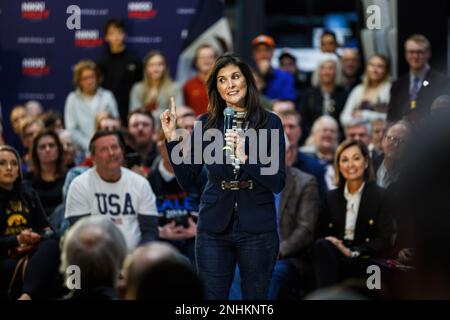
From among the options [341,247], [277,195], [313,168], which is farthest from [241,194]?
[313,168]

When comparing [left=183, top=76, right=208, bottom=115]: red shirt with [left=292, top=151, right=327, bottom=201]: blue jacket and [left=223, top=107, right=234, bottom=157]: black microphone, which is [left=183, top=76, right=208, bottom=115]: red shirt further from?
[left=223, top=107, right=234, bottom=157]: black microphone

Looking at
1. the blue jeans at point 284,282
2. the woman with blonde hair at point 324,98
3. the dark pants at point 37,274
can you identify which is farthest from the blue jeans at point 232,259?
the woman with blonde hair at point 324,98

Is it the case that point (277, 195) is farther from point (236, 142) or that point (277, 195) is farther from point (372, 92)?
point (372, 92)

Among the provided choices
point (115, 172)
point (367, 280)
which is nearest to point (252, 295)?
point (367, 280)

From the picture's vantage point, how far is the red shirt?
974 cm

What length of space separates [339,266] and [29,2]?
4980 millimetres

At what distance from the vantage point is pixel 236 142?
16.9ft

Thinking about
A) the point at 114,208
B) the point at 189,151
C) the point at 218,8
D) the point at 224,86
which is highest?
the point at 218,8

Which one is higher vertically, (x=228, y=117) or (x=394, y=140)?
(x=228, y=117)

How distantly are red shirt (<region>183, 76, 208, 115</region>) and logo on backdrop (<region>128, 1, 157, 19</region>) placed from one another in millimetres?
1042

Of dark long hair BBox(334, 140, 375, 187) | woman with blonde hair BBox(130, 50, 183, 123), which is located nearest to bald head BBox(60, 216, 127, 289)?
dark long hair BBox(334, 140, 375, 187)

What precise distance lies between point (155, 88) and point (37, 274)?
3.19 m
